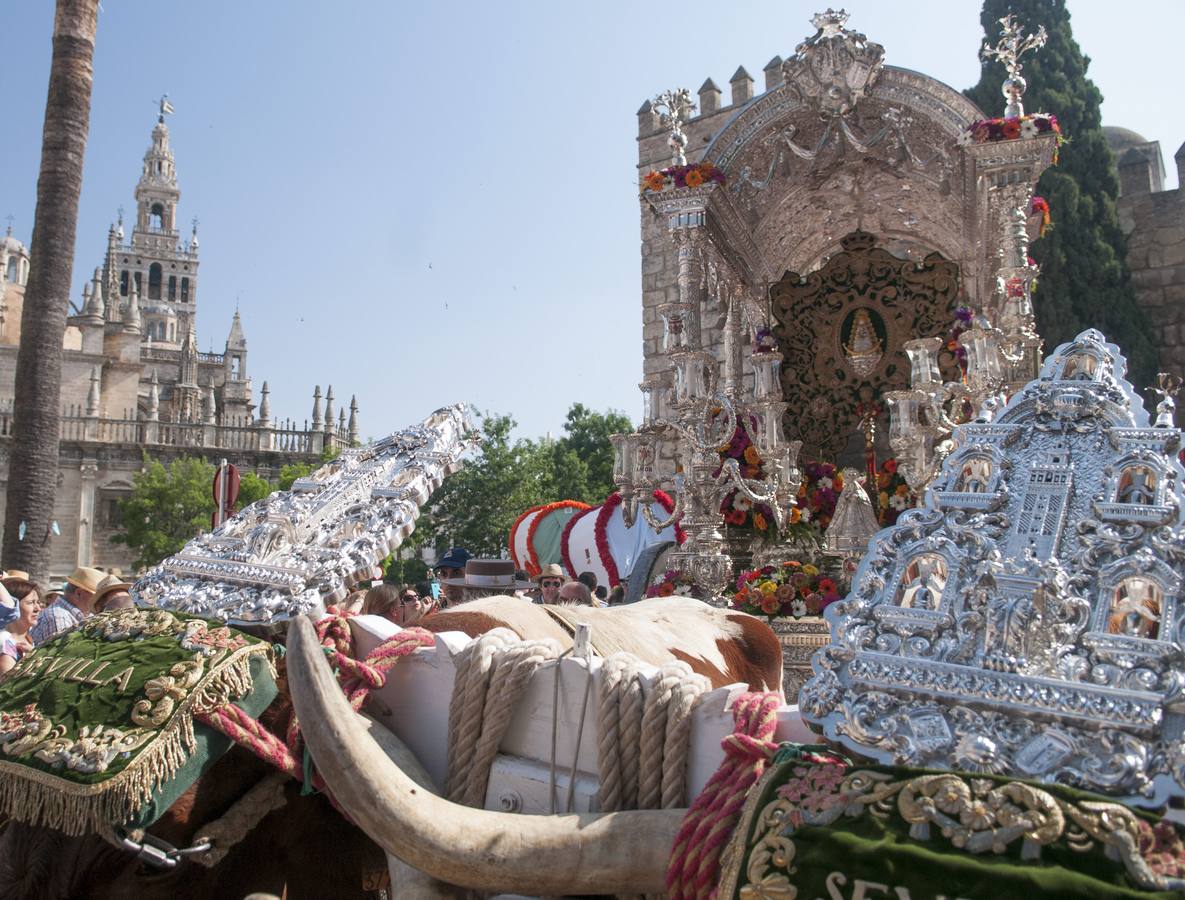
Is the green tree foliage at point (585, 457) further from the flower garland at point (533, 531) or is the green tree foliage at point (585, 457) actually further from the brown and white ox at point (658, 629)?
the brown and white ox at point (658, 629)

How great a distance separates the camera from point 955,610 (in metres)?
1.88

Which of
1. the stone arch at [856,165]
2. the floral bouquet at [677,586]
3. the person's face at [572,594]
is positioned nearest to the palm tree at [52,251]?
the person's face at [572,594]

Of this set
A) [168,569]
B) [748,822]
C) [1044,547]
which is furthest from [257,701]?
[1044,547]

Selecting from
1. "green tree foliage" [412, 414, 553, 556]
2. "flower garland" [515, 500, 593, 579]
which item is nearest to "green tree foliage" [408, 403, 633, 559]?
"green tree foliage" [412, 414, 553, 556]

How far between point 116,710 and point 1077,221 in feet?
Result: 52.4

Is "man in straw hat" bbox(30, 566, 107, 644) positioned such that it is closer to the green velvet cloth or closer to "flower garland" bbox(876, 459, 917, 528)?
the green velvet cloth

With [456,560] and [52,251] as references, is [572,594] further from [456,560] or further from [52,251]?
[52,251]

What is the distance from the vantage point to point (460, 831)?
189 cm

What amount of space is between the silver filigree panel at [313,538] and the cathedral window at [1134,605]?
201 centimetres

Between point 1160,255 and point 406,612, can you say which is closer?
point 406,612

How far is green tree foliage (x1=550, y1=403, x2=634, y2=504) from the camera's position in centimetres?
3859

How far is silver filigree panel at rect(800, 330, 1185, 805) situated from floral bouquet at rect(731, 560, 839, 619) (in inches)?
216

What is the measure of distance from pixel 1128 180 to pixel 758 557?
11.7 metres

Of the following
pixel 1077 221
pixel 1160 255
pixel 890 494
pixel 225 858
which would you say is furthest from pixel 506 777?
pixel 1160 255
